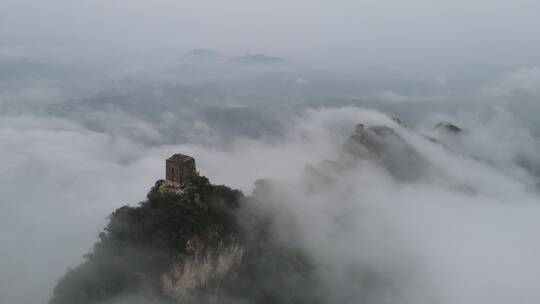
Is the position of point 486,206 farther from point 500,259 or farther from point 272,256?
point 272,256

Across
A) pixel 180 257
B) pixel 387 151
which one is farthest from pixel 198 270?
pixel 387 151

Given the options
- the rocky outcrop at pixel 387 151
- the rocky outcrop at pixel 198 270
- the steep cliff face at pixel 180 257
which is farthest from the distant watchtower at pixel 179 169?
the rocky outcrop at pixel 387 151

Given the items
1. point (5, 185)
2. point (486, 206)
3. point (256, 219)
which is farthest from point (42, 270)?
point (486, 206)

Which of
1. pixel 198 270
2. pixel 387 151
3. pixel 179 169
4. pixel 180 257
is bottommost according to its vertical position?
pixel 198 270

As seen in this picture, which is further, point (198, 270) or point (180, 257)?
point (198, 270)

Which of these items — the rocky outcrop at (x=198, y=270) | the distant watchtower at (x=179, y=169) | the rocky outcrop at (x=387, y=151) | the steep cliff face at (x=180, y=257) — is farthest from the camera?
the rocky outcrop at (x=387, y=151)

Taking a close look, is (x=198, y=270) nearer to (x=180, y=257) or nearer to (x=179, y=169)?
(x=180, y=257)

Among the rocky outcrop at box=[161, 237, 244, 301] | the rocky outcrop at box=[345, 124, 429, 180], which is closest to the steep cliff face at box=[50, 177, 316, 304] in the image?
the rocky outcrop at box=[161, 237, 244, 301]

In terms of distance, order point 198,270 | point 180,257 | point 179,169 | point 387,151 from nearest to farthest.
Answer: point 180,257, point 198,270, point 179,169, point 387,151

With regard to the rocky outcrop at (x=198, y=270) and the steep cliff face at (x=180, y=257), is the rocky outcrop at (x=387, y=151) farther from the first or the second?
the rocky outcrop at (x=198, y=270)

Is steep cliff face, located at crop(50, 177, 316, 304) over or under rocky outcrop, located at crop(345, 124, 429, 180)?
under

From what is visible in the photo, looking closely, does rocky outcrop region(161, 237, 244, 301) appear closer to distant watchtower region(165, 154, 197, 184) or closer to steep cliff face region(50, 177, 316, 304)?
steep cliff face region(50, 177, 316, 304)
